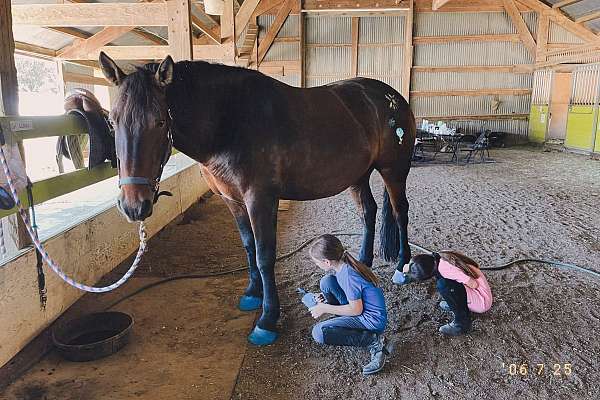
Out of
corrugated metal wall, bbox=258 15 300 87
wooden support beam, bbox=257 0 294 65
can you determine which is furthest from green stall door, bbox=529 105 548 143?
wooden support beam, bbox=257 0 294 65

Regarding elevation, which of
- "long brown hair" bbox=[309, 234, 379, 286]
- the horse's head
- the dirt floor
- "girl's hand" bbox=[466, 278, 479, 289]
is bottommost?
the dirt floor

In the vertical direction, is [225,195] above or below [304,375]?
above

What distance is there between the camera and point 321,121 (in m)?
2.67

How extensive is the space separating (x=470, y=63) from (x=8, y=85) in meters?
14.7

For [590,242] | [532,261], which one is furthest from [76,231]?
[590,242]

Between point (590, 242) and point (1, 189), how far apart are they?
15.6 ft

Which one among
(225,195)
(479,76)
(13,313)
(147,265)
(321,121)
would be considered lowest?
(147,265)

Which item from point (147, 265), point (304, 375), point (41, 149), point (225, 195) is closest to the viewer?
point (304, 375)

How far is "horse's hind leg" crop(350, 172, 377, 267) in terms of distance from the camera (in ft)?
11.3

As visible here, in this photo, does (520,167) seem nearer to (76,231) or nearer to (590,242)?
(590,242)

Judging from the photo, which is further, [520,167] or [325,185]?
[520,167]

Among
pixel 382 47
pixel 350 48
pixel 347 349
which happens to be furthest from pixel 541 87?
pixel 347 349

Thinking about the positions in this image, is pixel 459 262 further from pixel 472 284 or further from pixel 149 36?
pixel 149 36

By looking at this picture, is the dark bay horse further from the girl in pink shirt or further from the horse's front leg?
the girl in pink shirt
